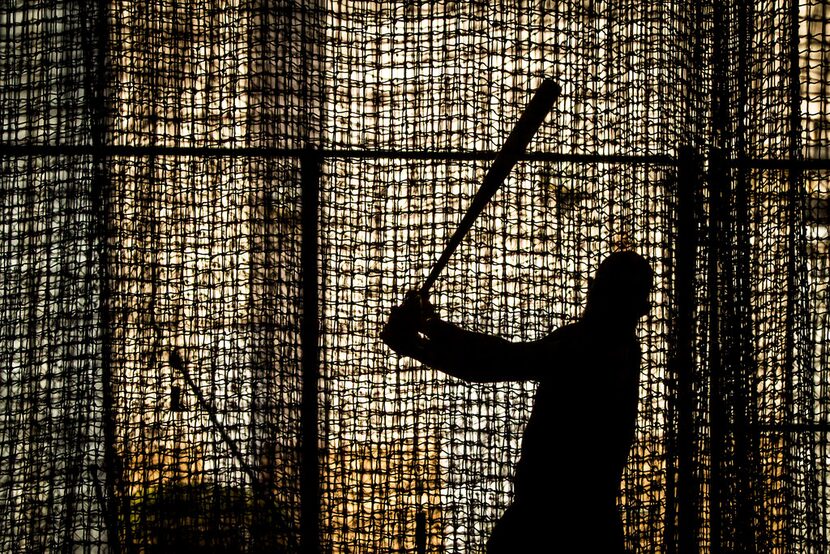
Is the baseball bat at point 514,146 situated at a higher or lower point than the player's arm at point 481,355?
higher

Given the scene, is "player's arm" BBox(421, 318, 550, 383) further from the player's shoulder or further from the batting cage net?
the batting cage net

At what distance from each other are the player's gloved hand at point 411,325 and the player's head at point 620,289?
1.83 ft

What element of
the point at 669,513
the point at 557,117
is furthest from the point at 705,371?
the point at 557,117

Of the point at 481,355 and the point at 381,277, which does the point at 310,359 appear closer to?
the point at 381,277

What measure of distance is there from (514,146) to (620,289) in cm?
65

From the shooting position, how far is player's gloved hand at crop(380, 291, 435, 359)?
1974mm

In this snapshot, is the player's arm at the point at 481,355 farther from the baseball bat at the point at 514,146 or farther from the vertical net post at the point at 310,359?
the vertical net post at the point at 310,359

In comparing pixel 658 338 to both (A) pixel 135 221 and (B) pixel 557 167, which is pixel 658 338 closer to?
(B) pixel 557 167

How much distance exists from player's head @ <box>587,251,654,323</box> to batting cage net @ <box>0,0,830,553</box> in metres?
0.93

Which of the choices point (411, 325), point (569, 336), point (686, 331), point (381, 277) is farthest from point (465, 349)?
point (686, 331)

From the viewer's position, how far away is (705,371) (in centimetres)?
277

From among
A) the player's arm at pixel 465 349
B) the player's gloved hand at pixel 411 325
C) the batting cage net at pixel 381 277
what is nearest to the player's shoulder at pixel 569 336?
the player's arm at pixel 465 349

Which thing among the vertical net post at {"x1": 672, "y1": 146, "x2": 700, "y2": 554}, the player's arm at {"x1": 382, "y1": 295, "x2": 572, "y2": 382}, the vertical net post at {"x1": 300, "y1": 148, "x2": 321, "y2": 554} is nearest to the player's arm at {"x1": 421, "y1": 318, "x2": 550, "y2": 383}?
the player's arm at {"x1": 382, "y1": 295, "x2": 572, "y2": 382}

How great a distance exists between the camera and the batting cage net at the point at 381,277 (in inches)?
107
